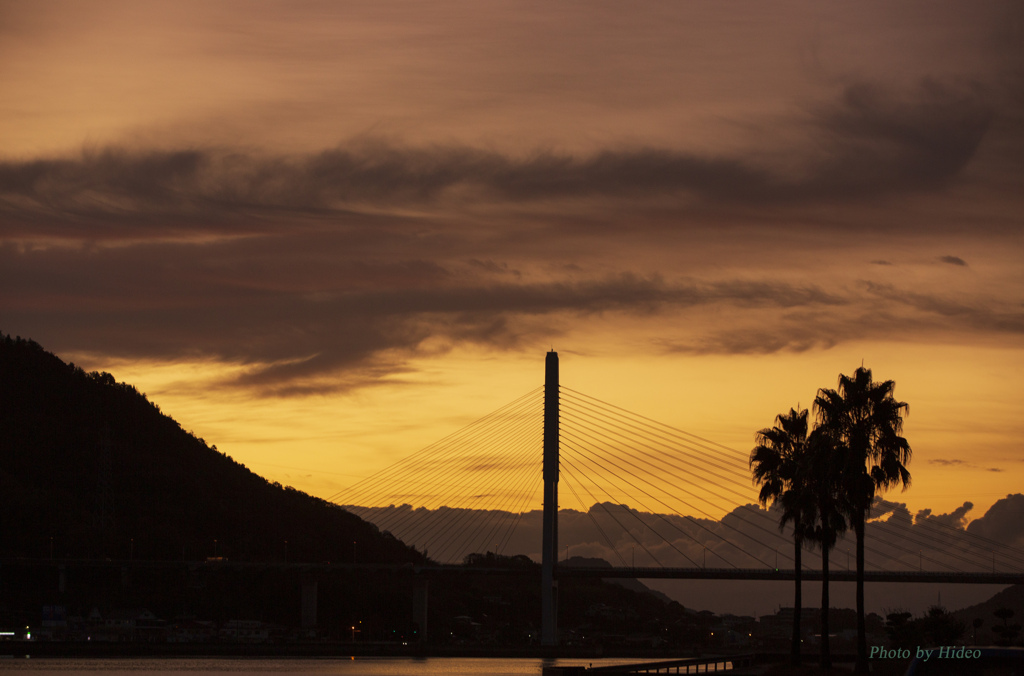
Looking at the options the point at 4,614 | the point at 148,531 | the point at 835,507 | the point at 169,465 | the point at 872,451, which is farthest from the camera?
the point at 169,465

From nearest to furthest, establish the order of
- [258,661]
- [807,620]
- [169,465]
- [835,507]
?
[835,507]
[258,661]
[169,465]
[807,620]

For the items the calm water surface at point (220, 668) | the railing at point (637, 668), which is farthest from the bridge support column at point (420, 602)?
the railing at point (637, 668)

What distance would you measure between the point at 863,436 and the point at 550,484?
197 feet

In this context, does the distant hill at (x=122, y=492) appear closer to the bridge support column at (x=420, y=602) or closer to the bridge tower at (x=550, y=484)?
the bridge support column at (x=420, y=602)

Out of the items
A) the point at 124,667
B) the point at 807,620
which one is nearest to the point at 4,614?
the point at 124,667

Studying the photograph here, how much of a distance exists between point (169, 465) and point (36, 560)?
35195 mm

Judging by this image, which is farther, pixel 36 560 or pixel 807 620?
pixel 807 620

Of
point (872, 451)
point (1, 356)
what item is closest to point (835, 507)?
point (872, 451)

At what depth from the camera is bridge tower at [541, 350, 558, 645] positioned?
103 metres

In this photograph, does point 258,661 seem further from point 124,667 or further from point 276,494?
point 276,494

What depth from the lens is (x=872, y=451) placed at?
44.9 metres

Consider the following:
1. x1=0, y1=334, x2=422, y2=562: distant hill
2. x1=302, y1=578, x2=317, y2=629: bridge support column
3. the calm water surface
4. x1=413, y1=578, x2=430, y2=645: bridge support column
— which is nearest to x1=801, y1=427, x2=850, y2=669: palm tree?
the calm water surface

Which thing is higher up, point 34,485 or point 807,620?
point 34,485

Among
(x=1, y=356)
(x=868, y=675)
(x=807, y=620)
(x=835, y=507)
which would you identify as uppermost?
(x=1, y=356)
